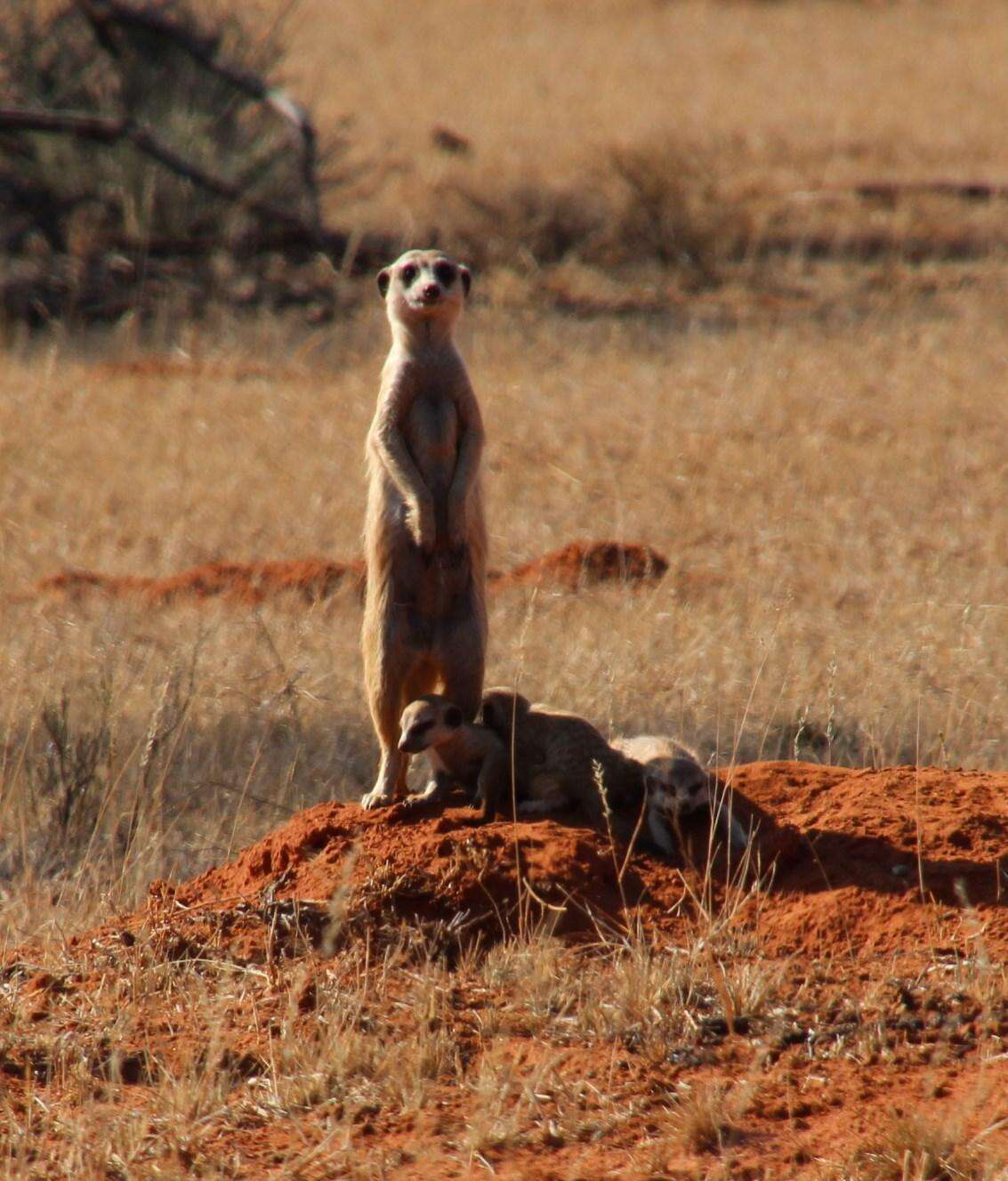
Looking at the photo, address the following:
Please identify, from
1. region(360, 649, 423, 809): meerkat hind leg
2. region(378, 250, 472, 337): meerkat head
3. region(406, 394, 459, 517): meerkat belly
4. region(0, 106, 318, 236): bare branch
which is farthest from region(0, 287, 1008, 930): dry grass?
region(0, 106, 318, 236): bare branch

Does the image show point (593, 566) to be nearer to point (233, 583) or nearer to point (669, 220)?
point (233, 583)

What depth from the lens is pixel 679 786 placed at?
447 cm

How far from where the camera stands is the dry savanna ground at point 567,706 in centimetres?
373

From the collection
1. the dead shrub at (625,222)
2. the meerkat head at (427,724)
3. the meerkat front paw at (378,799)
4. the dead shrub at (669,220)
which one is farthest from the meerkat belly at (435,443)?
the dead shrub at (669,220)

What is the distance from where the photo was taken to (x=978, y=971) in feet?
12.9

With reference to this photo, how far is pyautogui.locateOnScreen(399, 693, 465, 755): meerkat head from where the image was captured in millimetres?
4621

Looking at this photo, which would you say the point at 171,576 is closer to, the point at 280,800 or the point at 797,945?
the point at 280,800

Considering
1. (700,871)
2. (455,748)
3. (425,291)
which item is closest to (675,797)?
(700,871)

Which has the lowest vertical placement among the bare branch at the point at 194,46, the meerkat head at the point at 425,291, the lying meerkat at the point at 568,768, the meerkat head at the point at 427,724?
the lying meerkat at the point at 568,768

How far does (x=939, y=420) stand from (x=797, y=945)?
6.46 metres

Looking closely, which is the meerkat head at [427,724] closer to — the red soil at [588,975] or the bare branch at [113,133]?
the red soil at [588,975]

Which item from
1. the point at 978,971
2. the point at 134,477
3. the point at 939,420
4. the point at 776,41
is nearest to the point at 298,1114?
the point at 978,971

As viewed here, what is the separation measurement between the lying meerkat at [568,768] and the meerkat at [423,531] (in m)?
0.22

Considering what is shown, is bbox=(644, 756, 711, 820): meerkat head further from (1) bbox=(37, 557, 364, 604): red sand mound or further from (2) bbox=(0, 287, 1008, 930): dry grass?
(1) bbox=(37, 557, 364, 604): red sand mound
